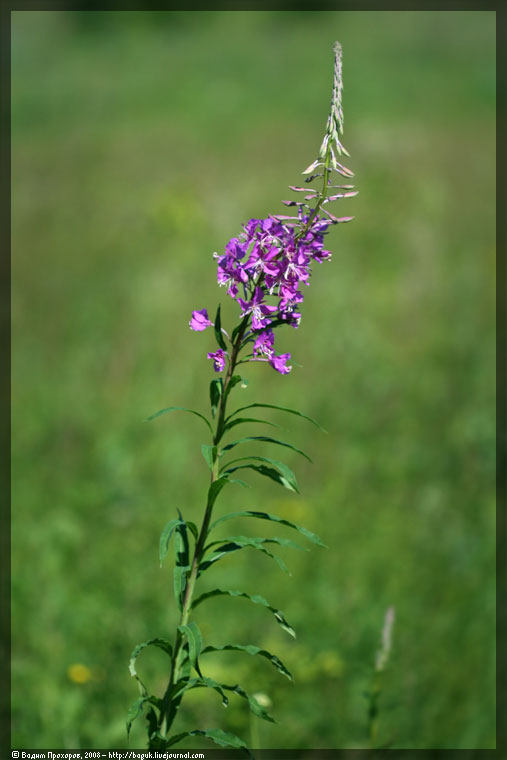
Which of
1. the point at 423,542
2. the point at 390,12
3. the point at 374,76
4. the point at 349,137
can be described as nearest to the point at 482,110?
the point at 374,76

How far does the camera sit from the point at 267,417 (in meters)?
5.47

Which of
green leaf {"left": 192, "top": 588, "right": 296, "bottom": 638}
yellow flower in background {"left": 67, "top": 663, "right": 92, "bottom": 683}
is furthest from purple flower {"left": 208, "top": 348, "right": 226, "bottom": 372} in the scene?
yellow flower in background {"left": 67, "top": 663, "right": 92, "bottom": 683}

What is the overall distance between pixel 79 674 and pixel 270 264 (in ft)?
7.14

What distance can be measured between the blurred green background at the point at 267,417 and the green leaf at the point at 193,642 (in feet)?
3.63

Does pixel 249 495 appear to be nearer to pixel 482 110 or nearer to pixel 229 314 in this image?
pixel 229 314

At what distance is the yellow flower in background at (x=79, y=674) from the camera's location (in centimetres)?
275

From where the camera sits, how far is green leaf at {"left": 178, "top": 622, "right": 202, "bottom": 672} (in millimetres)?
1387

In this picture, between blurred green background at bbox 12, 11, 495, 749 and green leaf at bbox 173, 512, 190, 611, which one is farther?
blurred green background at bbox 12, 11, 495, 749

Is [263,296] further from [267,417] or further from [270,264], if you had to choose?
[267,417]

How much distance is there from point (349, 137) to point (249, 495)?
32.3ft

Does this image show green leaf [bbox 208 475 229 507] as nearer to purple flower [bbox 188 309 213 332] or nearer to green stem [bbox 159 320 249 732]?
green stem [bbox 159 320 249 732]

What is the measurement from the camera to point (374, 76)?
18.5 meters

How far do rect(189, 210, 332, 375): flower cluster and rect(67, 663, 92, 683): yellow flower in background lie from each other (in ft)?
6.35

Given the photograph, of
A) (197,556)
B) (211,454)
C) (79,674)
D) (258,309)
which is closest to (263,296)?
(258,309)
